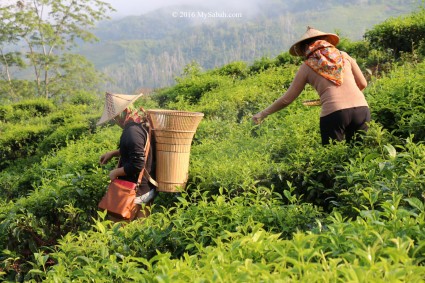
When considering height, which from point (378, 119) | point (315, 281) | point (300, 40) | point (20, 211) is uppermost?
point (300, 40)

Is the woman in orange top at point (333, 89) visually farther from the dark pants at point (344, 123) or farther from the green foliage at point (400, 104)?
the green foliage at point (400, 104)

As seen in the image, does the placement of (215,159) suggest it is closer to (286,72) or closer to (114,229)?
(114,229)

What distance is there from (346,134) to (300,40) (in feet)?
3.19

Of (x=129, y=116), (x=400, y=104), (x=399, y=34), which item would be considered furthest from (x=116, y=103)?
(x=399, y=34)

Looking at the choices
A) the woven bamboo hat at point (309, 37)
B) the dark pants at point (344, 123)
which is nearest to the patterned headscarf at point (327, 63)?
the woven bamboo hat at point (309, 37)

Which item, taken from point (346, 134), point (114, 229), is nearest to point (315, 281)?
point (114, 229)

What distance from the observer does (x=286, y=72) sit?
34.4 ft

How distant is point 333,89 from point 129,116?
1.86 metres

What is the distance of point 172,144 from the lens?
15.9ft

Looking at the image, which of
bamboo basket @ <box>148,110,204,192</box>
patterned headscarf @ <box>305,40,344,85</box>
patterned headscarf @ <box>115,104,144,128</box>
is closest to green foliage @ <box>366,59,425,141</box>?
patterned headscarf @ <box>305,40,344,85</box>

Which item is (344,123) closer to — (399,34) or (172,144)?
(172,144)

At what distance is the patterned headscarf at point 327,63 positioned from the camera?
4.69 meters

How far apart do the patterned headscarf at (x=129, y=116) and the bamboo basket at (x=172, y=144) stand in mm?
145

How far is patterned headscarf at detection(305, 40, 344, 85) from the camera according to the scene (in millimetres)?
4688
